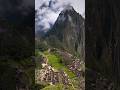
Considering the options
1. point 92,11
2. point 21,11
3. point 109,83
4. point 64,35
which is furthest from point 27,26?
point 109,83

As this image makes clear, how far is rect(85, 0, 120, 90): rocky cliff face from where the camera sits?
35.2 ft

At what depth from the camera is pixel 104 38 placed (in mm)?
10898

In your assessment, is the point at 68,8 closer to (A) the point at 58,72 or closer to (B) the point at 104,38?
(B) the point at 104,38

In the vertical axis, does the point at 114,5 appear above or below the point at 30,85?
above

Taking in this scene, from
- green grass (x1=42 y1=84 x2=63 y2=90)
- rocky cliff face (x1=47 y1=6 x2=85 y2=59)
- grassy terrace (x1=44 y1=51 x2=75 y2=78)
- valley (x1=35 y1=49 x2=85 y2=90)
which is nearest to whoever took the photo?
green grass (x1=42 y1=84 x2=63 y2=90)

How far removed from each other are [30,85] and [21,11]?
1627 mm

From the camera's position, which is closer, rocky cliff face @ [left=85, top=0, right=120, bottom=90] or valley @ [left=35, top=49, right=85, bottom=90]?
valley @ [left=35, top=49, right=85, bottom=90]

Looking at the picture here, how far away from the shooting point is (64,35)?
10.6 metres

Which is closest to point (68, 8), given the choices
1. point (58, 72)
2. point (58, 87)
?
point (58, 72)

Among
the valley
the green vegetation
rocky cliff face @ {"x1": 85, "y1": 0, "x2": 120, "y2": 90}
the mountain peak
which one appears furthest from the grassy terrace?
the mountain peak

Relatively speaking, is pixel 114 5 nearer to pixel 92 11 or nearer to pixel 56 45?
pixel 92 11

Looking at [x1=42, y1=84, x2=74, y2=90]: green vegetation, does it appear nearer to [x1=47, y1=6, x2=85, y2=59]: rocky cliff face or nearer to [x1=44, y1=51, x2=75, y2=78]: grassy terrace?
[x1=44, y1=51, x2=75, y2=78]: grassy terrace

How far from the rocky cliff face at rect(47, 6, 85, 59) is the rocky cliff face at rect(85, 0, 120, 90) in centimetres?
16

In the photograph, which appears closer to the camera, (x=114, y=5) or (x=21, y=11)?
(x=21, y=11)
